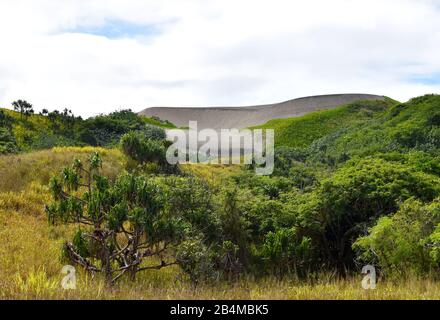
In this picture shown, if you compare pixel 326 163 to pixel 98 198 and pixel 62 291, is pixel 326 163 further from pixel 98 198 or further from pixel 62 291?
pixel 62 291

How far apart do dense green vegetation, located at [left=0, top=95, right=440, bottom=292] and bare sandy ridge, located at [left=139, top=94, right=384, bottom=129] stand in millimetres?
49197

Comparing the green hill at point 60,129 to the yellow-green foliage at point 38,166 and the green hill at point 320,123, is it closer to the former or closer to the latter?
the yellow-green foliage at point 38,166

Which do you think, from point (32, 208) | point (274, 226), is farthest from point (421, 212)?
point (32, 208)

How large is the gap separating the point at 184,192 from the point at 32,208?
591 cm

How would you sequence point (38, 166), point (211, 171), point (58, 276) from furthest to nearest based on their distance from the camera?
point (211, 171)
point (38, 166)
point (58, 276)

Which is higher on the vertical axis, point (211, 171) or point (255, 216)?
point (211, 171)

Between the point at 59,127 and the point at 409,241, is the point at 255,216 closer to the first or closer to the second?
the point at 409,241

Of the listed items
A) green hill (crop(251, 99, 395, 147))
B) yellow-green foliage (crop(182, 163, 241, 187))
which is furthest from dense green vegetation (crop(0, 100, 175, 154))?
green hill (crop(251, 99, 395, 147))

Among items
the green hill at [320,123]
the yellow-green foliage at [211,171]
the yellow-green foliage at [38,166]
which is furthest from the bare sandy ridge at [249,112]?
the yellow-green foliage at [38,166]

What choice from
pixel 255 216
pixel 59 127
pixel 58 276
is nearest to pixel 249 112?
pixel 59 127

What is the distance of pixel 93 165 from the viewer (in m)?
10.3

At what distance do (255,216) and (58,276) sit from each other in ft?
34.7

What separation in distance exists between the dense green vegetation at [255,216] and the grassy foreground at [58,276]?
0.61 m

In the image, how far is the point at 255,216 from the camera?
19.9 metres
